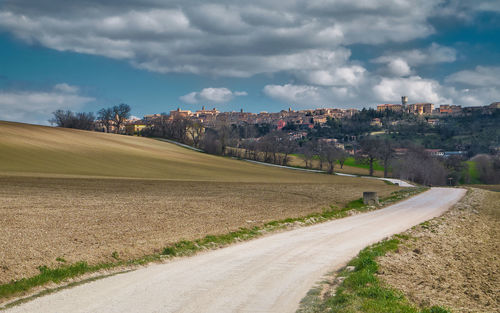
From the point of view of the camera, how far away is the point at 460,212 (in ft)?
117

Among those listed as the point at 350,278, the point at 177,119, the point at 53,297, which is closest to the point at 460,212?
the point at 350,278

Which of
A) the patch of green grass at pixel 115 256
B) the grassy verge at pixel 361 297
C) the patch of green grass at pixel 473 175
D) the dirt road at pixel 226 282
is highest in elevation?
the grassy verge at pixel 361 297

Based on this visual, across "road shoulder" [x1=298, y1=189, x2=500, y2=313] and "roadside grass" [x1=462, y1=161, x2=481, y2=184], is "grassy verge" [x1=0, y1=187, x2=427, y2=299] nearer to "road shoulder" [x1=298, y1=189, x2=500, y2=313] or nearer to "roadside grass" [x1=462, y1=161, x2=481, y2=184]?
"road shoulder" [x1=298, y1=189, x2=500, y2=313]

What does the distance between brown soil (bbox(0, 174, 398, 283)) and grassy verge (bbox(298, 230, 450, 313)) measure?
7.97 m

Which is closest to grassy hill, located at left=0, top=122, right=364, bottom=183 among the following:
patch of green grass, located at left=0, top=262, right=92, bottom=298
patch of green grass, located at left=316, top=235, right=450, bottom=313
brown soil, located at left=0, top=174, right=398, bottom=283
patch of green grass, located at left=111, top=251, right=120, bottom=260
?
brown soil, located at left=0, top=174, right=398, bottom=283

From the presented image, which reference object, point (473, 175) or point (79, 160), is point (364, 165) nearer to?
point (473, 175)

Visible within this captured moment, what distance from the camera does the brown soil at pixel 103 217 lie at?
55.1ft

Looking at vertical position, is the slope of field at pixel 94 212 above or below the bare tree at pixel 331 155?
below

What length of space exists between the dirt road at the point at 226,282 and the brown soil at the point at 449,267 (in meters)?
2.13

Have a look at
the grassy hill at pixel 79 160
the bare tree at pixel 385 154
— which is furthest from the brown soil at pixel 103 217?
the bare tree at pixel 385 154

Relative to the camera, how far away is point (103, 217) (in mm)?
25750

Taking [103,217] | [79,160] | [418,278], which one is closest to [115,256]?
[103,217]

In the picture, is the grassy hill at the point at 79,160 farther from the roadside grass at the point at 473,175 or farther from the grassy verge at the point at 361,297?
the roadside grass at the point at 473,175

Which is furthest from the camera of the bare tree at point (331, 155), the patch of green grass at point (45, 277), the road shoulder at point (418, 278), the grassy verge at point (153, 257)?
the bare tree at point (331, 155)
